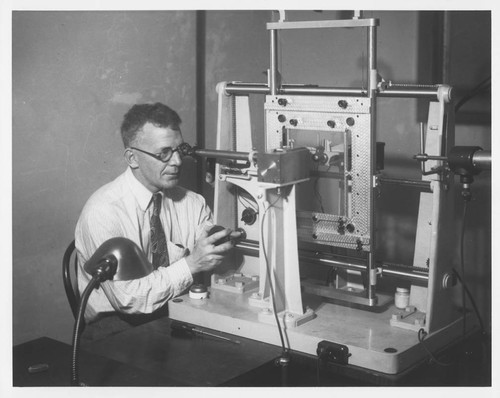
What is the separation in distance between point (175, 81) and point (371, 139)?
47.4 inches

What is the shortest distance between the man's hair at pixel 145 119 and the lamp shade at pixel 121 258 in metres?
0.91

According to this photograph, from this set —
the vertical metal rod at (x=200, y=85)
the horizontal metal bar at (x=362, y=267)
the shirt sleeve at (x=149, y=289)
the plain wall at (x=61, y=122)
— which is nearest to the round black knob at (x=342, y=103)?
the horizontal metal bar at (x=362, y=267)

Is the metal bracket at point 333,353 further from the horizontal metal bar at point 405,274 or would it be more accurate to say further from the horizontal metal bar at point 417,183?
the horizontal metal bar at point 417,183

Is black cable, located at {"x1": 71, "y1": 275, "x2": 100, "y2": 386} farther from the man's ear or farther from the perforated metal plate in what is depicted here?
the man's ear

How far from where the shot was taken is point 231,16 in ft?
10.5

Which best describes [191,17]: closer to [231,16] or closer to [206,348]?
[231,16]

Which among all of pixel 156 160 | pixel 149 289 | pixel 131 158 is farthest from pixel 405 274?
pixel 131 158

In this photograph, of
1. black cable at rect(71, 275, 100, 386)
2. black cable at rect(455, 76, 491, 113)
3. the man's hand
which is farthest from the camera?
black cable at rect(455, 76, 491, 113)

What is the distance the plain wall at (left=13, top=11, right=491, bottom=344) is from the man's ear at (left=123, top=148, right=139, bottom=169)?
0.15m

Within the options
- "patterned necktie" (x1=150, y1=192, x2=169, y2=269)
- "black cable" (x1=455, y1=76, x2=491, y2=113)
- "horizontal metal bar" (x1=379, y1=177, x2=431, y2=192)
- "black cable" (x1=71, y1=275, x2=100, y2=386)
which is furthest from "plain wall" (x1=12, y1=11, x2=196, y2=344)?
"black cable" (x1=455, y1=76, x2=491, y2=113)

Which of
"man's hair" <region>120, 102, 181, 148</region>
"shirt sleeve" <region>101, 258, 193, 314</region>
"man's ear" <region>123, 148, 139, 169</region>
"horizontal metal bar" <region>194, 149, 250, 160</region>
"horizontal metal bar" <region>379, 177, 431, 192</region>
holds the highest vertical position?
"man's hair" <region>120, 102, 181, 148</region>

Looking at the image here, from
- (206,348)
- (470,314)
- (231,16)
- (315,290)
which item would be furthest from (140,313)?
(231,16)

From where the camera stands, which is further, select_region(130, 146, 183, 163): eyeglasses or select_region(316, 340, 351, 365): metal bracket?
select_region(130, 146, 183, 163): eyeglasses

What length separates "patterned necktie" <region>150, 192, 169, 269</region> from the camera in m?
2.67
